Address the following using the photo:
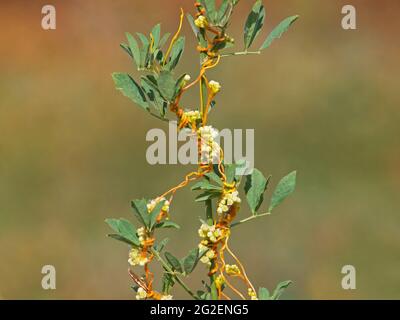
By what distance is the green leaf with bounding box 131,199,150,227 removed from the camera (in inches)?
22.1

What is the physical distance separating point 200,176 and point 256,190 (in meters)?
0.05

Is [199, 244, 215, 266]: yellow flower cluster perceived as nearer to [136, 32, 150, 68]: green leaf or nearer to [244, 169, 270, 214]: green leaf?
[244, 169, 270, 214]: green leaf

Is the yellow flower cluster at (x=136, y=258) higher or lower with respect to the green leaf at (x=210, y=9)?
lower

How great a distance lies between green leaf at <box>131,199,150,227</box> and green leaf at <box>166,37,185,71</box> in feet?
0.37

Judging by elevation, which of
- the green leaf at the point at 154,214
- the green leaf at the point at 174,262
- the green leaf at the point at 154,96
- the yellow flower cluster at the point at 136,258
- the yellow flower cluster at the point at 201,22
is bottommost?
the green leaf at the point at 174,262

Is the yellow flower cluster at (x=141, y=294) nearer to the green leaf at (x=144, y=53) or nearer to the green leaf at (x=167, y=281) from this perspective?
the green leaf at (x=167, y=281)

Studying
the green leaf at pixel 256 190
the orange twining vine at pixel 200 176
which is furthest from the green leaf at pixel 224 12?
→ the green leaf at pixel 256 190

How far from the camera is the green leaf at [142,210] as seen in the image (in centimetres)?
56

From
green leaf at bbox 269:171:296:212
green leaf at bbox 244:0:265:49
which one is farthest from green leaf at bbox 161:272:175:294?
green leaf at bbox 244:0:265:49

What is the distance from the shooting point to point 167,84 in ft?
1.82

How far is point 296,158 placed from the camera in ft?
5.91

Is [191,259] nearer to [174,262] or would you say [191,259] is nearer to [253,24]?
[174,262]
